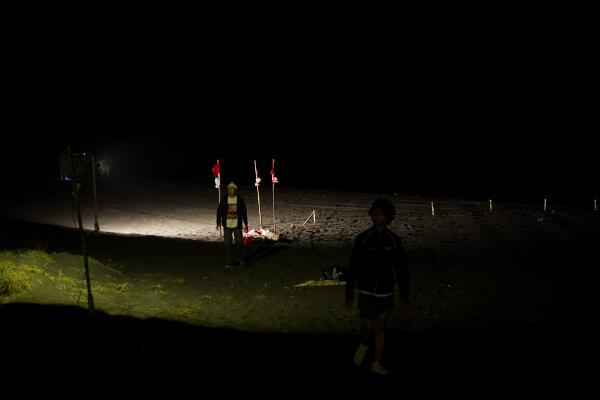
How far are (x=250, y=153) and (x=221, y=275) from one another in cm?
3993

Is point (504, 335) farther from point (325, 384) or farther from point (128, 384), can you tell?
point (128, 384)

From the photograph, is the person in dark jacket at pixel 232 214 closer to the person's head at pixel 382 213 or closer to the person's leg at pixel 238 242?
the person's leg at pixel 238 242

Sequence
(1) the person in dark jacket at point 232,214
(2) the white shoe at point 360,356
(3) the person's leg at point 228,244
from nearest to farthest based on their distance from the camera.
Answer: (2) the white shoe at point 360,356, (1) the person in dark jacket at point 232,214, (3) the person's leg at point 228,244

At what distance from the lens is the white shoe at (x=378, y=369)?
17.7 ft

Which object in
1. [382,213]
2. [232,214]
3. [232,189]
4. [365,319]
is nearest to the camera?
[382,213]

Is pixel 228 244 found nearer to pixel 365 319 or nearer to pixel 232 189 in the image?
pixel 232 189

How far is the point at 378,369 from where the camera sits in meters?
5.43

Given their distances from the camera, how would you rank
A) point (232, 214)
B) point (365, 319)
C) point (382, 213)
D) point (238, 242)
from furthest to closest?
point (238, 242)
point (232, 214)
point (365, 319)
point (382, 213)

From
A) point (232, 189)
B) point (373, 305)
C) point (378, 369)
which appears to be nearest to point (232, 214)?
point (232, 189)

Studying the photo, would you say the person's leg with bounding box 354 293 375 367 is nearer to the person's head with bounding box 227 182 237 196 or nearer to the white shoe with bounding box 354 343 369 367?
the white shoe with bounding box 354 343 369 367

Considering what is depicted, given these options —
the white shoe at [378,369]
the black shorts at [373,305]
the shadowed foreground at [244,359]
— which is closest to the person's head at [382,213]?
the black shorts at [373,305]

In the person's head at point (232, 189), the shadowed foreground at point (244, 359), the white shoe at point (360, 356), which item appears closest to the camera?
the shadowed foreground at point (244, 359)

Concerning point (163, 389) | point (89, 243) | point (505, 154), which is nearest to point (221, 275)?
point (89, 243)

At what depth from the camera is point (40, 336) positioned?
560 cm
